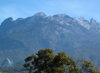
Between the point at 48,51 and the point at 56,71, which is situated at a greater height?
the point at 48,51

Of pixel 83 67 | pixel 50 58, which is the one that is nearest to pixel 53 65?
pixel 50 58

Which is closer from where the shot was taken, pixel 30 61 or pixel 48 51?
pixel 48 51

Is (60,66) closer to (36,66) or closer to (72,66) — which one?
(72,66)

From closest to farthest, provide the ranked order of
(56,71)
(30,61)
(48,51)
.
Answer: (56,71) < (48,51) < (30,61)

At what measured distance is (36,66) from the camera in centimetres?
6319

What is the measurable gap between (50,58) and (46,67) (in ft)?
6.42

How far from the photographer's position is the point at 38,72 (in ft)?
203

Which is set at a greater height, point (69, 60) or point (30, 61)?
point (30, 61)

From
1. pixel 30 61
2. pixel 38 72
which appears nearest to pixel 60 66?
pixel 38 72

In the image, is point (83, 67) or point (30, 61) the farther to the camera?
point (30, 61)

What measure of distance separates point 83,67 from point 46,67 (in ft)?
24.0

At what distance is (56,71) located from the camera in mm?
57688

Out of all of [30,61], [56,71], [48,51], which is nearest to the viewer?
[56,71]

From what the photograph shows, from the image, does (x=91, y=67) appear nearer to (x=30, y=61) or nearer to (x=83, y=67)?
(x=83, y=67)
